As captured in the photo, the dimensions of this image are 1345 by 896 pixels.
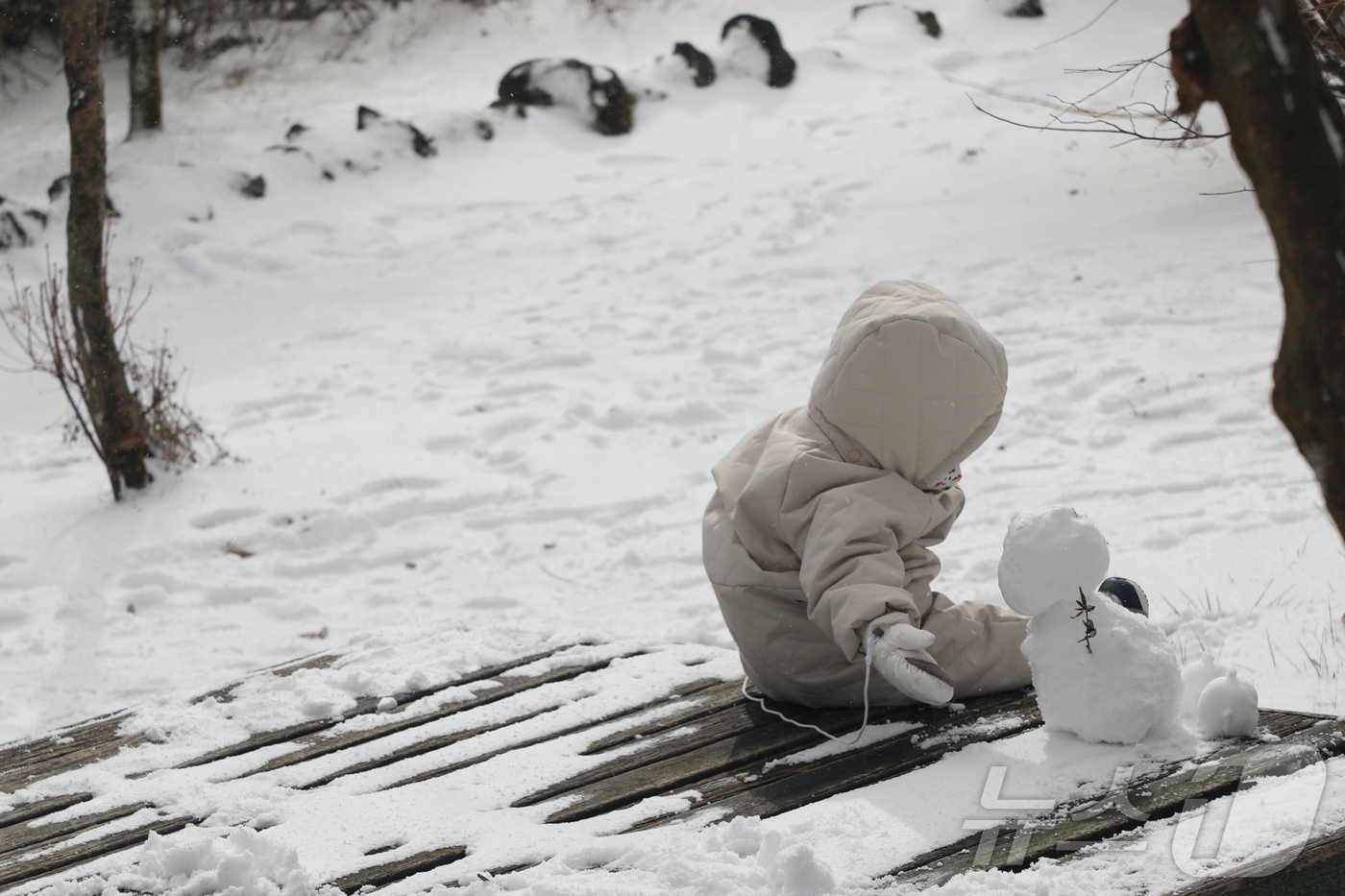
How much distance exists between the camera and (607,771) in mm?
2723

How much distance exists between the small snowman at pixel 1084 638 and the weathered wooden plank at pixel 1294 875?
48 centimetres

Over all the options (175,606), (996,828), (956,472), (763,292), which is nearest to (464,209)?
(763,292)

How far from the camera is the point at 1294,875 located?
195cm

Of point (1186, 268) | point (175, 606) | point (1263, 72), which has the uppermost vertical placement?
point (1263, 72)

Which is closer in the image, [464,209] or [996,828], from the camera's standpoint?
[996,828]

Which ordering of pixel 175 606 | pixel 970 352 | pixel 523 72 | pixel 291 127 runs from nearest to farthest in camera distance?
pixel 970 352 → pixel 175 606 → pixel 291 127 → pixel 523 72

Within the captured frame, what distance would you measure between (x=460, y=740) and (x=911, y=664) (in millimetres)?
1251

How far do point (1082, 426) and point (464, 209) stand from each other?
6202mm

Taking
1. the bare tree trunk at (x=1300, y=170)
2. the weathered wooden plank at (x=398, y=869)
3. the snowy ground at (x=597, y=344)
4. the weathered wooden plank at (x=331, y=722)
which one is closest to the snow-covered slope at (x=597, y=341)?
the snowy ground at (x=597, y=344)

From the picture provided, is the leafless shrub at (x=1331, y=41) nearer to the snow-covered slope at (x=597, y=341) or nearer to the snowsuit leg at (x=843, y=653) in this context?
the snowsuit leg at (x=843, y=653)

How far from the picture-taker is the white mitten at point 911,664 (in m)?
2.35

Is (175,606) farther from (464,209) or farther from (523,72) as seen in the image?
(523,72)

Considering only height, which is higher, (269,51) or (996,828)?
(269,51)

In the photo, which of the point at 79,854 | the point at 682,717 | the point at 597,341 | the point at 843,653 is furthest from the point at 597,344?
the point at 79,854
